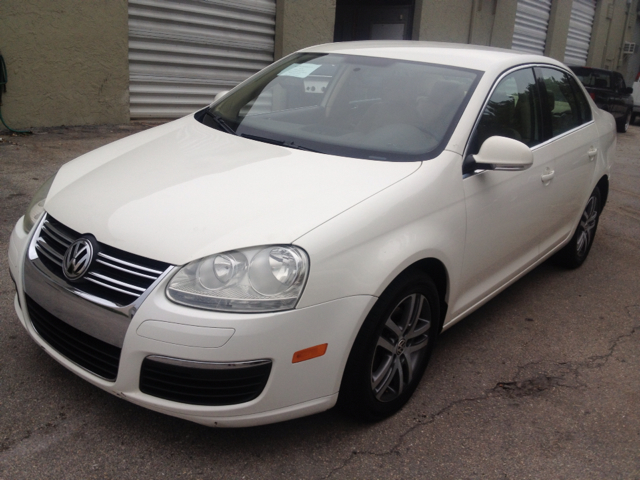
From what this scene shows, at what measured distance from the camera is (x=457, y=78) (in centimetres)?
340

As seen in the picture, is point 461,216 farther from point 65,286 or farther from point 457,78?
point 65,286

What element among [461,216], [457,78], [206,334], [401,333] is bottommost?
[401,333]

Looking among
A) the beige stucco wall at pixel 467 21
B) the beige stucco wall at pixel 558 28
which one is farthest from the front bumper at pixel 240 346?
the beige stucco wall at pixel 558 28

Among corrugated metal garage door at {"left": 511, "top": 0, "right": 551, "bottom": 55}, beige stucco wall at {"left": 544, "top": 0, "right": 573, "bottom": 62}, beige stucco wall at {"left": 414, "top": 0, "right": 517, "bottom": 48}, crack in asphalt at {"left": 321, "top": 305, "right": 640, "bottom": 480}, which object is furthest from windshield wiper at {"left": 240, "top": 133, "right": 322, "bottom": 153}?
beige stucco wall at {"left": 544, "top": 0, "right": 573, "bottom": 62}

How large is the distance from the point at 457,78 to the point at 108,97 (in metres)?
6.08

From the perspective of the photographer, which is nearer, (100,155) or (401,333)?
(401,333)

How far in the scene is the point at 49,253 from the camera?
8.45 ft

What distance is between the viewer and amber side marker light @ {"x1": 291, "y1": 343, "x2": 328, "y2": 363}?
2283mm

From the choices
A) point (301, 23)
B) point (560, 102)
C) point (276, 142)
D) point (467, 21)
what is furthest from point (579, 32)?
point (276, 142)

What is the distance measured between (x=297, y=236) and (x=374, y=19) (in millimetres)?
12529

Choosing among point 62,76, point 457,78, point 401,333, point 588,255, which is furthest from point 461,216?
point 62,76

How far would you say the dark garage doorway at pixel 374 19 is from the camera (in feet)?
43.2

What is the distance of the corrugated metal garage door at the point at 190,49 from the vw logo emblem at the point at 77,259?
6698 millimetres

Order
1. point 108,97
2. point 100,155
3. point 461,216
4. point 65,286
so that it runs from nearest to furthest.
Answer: point 65,286
point 461,216
point 100,155
point 108,97
